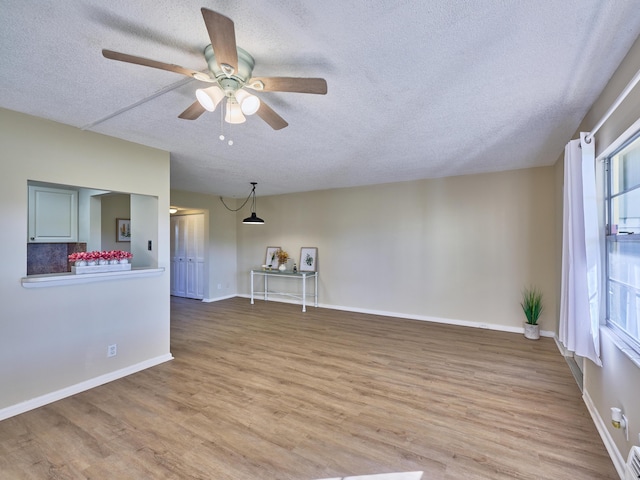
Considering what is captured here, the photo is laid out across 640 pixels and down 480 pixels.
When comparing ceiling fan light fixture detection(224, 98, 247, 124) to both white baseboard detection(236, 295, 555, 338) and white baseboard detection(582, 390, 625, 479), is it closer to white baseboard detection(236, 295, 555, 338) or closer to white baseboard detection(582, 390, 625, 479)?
white baseboard detection(582, 390, 625, 479)

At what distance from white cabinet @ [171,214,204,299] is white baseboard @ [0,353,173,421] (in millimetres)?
3786

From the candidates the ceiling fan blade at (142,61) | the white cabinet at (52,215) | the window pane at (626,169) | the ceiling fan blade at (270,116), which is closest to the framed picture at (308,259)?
the white cabinet at (52,215)

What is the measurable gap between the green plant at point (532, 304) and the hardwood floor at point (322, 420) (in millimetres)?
512

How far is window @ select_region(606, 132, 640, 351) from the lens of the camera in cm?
178

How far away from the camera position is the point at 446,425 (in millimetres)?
2264

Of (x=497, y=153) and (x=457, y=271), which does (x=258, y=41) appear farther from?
(x=457, y=271)

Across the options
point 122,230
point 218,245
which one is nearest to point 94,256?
point 122,230

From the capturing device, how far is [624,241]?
193 centimetres

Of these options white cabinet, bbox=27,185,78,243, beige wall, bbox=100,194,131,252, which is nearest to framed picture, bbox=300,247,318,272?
beige wall, bbox=100,194,131,252

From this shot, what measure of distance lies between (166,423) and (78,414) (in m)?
0.78

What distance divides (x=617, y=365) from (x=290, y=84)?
8.76 feet

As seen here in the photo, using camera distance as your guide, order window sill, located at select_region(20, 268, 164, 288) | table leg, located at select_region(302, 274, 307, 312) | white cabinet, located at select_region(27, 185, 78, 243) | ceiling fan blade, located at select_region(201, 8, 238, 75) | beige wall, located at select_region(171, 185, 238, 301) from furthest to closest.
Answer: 1. beige wall, located at select_region(171, 185, 238, 301)
2. table leg, located at select_region(302, 274, 307, 312)
3. white cabinet, located at select_region(27, 185, 78, 243)
4. window sill, located at select_region(20, 268, 164, 288)
5. ceiling fan blade, located at select_region(201, 8, 238, 75)

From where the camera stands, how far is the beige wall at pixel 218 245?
269 inches

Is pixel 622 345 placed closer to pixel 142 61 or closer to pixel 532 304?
pixel 532 304
